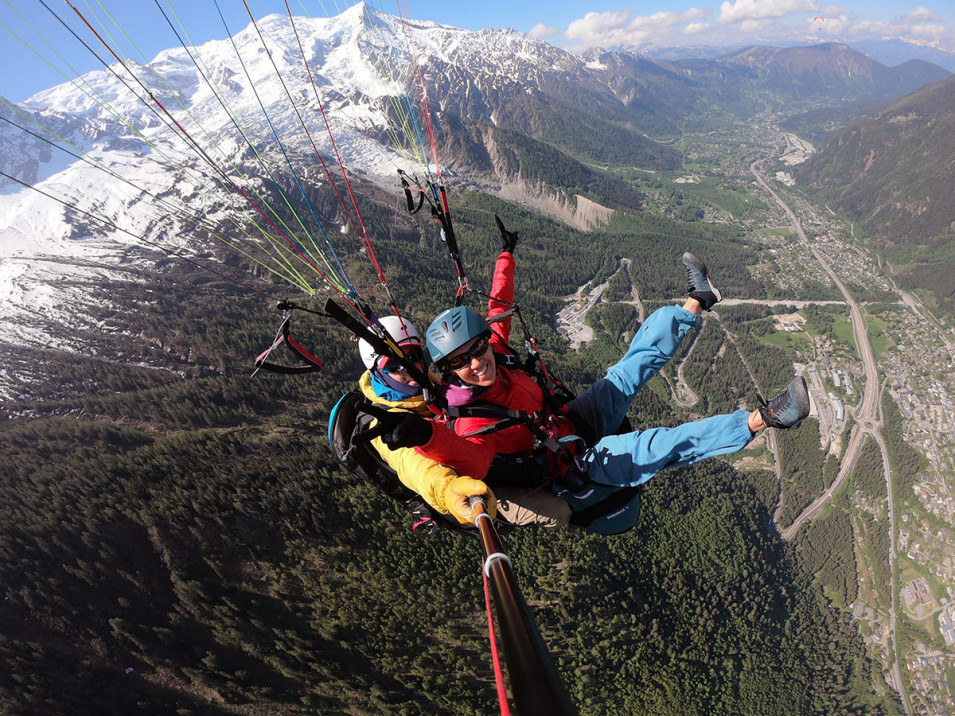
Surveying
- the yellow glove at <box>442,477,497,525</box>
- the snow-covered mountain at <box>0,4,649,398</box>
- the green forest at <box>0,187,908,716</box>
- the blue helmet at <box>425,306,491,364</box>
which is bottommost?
the green forest at <box>0,187,908,716</box>

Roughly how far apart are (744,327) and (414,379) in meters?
105

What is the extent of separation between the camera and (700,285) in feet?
23.0

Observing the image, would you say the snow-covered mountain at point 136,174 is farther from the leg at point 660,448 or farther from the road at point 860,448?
the road at point 860,448

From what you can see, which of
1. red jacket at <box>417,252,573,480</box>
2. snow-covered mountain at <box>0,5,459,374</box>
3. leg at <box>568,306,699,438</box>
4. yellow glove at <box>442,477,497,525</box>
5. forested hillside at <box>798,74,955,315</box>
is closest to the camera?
yellow glove at <box>442,477,497,525</box>

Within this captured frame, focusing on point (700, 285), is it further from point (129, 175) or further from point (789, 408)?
point (129, 175)

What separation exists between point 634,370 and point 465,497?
3867 millimetres

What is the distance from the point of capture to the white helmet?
5.58 m

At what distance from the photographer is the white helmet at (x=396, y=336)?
220 inches

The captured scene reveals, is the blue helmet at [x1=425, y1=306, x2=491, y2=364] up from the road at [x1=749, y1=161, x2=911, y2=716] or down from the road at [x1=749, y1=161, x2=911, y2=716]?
up

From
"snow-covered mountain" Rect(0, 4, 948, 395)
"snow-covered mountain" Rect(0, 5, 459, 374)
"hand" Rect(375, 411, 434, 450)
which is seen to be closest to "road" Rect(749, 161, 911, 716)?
"hand" Rect(375, 411, 434, 450)

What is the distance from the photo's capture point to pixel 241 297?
88.4 metres

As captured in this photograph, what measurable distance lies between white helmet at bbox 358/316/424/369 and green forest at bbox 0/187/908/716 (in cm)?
A: 1800

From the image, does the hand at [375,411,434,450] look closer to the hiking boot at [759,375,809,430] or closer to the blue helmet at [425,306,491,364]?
the blue helmet at [425,306,491,364]

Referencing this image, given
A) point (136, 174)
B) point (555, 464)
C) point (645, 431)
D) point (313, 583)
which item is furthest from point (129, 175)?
point (645, 431)
